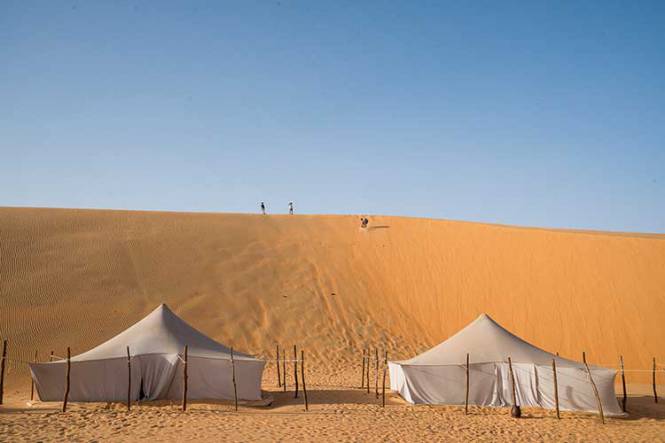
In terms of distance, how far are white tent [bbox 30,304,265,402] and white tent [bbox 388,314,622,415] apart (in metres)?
4.21

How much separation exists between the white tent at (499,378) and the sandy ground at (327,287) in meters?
0.63

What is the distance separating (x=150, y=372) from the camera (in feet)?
50.9

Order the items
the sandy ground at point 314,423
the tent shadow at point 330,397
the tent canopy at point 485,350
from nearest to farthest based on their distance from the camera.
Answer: the sandy ground at point 314,423 → the tent shadow at point 330,397 → the tent canopy at point 485,350

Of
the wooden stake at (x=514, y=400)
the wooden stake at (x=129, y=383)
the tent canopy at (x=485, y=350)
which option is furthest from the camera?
the tent canopy at (x=485, y=350)

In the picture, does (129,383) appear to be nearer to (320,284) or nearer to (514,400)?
(514,400)

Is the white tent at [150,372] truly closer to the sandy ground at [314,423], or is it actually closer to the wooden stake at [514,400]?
the sandy ground at [314,423]

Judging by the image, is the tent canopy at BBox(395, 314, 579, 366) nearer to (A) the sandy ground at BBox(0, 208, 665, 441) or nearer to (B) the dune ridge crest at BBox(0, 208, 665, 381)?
(A) the sandy ground at BBox(0, 208, 665, 441)

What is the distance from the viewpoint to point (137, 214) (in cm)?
3269

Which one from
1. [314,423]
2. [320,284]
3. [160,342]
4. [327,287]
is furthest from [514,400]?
[320,284]

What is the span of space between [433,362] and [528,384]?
7.91 ft

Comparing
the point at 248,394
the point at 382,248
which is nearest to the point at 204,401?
the point at 248,394

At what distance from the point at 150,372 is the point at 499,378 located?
8.79 metres

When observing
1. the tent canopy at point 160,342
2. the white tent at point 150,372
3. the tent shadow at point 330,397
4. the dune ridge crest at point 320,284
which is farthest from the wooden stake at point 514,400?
the dune ridge crest at point 320,284

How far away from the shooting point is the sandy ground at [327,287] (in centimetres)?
2225
